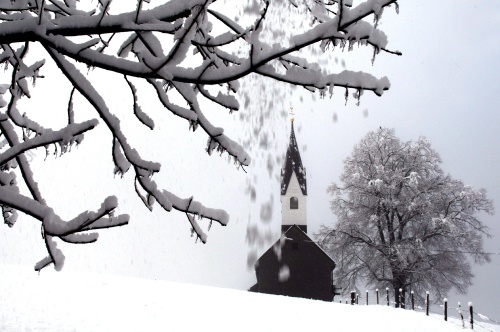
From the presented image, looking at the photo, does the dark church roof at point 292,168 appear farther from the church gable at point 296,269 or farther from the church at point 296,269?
the church gable at point 296,269

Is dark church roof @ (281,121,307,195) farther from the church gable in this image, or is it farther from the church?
the church gable

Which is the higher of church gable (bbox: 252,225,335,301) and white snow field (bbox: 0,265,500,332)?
church gable (bbox: 252,225,335,301)

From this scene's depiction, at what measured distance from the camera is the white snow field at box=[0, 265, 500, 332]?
311 inches

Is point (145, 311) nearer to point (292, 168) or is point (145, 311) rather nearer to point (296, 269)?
point (296, 269)

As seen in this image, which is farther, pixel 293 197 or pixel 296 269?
pixel 293 197

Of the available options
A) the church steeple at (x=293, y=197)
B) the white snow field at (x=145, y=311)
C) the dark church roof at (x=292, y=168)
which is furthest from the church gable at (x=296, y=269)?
the white snow field at (x=145, y=311)

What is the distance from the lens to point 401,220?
2552 cm

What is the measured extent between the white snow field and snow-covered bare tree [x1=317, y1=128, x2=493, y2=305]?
11.9 metres

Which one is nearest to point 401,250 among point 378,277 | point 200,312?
point 378,277

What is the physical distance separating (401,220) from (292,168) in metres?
11.0

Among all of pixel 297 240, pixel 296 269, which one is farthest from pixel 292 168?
pixel 296 269

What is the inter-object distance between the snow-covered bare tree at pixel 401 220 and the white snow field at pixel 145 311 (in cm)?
1192

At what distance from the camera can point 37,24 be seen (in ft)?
8.43

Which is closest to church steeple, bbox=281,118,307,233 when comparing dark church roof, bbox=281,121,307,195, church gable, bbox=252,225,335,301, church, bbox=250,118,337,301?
dark church roof, bbox=281,121,307,195
